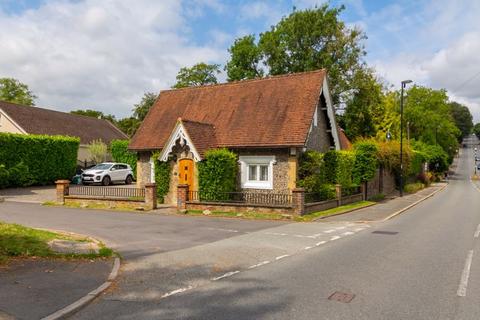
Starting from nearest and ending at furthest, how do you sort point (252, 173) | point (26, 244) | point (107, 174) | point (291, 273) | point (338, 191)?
point (291, 273)
point (26, 244)
point (252, 173)
point (338, 191)
point (107, 174)

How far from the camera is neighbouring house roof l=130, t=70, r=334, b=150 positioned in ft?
74.1

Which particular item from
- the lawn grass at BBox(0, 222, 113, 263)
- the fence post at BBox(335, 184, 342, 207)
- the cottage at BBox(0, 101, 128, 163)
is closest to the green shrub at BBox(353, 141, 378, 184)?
the fence post at BBox(335, 184, 342, 207)

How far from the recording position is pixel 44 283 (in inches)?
285

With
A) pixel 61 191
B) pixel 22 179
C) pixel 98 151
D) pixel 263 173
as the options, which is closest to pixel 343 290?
pixel 263 173

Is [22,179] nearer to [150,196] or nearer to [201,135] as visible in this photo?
[150,196]

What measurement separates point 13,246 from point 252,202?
42.0ft

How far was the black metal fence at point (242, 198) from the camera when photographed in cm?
2030

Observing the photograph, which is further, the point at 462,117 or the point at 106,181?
the point at 462,117

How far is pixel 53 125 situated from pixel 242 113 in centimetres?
2580

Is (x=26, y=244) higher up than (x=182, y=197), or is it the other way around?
(x=182, y=197)

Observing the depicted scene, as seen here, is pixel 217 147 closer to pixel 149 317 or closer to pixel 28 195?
pixel 28 195

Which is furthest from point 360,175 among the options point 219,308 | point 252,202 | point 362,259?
point 219,308

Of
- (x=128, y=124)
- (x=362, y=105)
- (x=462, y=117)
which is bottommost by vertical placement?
(x=362, y=105)

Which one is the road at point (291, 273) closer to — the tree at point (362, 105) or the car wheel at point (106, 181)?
the car wheel at point (106, 181)
